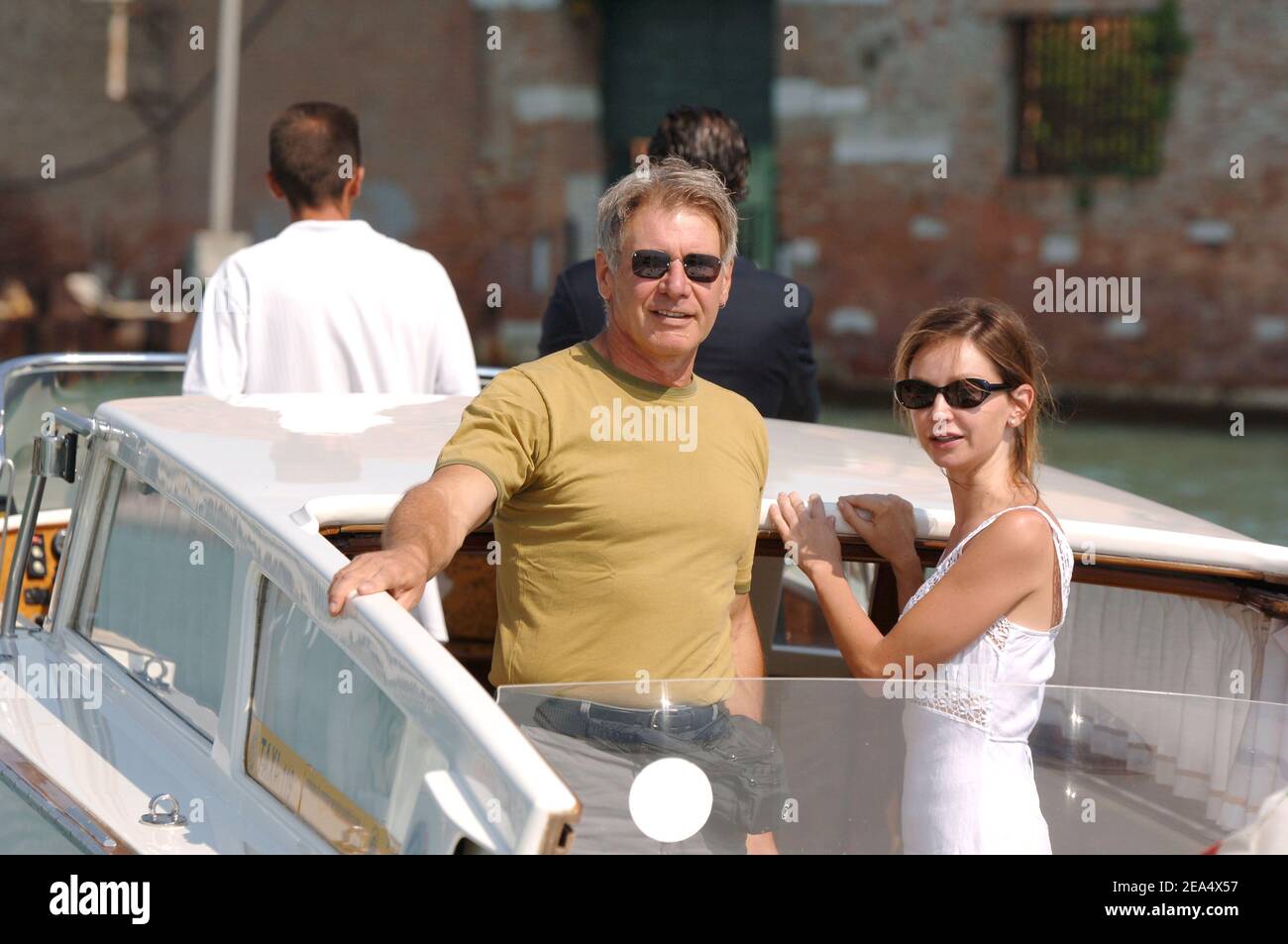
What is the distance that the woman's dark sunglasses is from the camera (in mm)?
2486

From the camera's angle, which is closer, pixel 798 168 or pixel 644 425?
pixel 644 425

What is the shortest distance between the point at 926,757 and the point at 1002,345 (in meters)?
0.63

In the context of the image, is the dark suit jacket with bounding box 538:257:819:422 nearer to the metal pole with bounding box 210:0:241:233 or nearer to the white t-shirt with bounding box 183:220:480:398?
the white t-shirt with bounding box 183:220:480:398

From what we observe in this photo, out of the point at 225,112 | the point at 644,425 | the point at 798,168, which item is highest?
the point at 225,112

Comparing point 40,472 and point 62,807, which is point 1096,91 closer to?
point 40,472

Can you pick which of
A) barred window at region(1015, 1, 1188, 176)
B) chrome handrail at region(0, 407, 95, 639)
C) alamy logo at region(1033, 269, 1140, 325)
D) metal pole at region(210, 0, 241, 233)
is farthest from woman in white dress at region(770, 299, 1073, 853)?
barred window at region(1015, 1, 1188, 176)

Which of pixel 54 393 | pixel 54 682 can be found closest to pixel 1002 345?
pixel 54 682

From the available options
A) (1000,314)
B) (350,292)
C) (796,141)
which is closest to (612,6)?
(796,141)

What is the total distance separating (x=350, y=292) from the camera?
3.89 metres

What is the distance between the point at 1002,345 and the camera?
8.21ft
